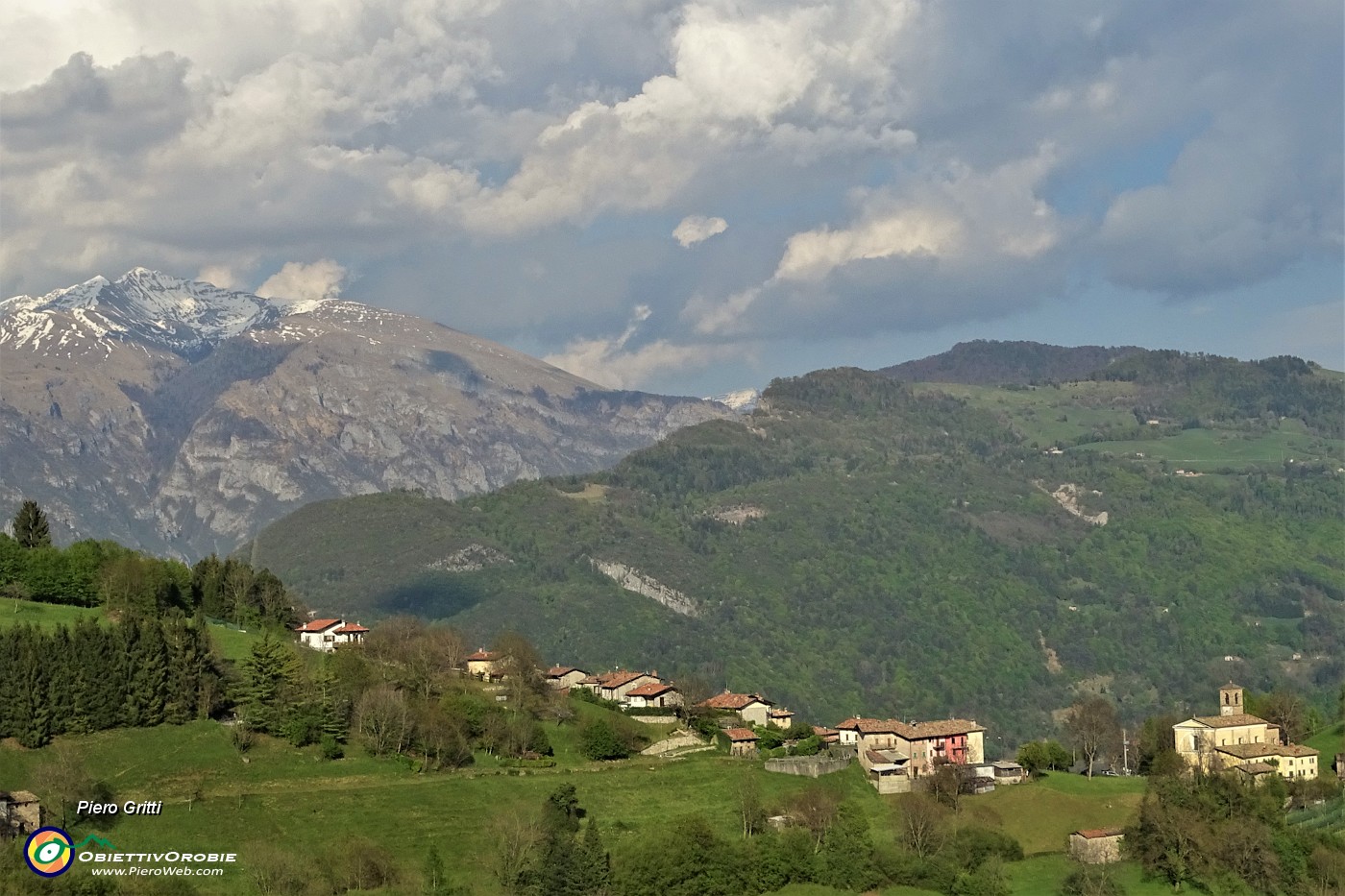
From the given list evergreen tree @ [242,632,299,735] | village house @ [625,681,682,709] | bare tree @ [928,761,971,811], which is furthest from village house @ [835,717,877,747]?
evergreen tree @ [242,632,299,735]

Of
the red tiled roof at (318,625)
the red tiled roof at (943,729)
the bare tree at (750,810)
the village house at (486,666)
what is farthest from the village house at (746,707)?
the red tiled roof at (318,625)

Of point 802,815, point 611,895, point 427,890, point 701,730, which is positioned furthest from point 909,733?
point 427,890

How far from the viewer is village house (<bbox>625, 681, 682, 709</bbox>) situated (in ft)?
473

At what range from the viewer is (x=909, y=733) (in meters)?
130

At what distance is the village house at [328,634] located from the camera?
490ft

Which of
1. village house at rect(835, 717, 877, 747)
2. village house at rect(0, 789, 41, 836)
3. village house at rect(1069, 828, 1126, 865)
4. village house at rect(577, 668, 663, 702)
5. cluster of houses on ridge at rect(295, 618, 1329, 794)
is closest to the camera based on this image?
village house at rect(0, 789, 41, 836)

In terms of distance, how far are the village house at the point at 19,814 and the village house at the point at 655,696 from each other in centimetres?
5835

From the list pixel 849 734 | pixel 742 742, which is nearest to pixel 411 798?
pixel 742 742

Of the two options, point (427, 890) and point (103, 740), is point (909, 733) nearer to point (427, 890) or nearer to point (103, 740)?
point (427, 890)

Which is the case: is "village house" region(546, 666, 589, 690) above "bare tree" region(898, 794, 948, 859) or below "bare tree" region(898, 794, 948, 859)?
above

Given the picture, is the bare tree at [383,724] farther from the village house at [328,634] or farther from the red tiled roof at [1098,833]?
the red tiled roof at [1098,833]

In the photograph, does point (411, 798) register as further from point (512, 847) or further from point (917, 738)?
point (917, 738)

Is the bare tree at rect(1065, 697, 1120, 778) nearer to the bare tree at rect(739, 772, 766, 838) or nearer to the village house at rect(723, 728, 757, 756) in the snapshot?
the village house at rect(723, 728, 757, 756)

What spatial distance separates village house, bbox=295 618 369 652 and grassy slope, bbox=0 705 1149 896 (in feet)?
113
